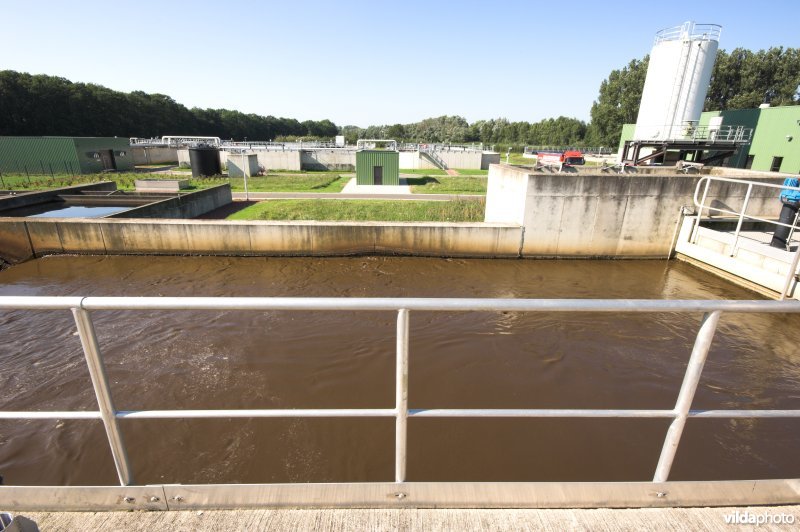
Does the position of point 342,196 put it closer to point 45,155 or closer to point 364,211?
point 364,211

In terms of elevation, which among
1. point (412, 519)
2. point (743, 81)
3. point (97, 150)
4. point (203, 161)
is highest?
point (743, 81)

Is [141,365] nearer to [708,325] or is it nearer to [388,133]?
[708,325]

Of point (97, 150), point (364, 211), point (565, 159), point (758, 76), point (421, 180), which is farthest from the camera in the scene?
point (758, 76)

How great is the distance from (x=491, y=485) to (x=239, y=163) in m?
32.1

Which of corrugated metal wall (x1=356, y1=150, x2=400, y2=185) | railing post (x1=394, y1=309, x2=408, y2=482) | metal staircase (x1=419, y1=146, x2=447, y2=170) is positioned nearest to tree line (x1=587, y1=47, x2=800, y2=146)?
metal staircase (x1=419, y1=146, x2=447, y2=170)

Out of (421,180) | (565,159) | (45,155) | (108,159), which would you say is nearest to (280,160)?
(108,159)

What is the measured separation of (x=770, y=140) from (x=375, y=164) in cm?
2667

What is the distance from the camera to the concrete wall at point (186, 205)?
44.6 feet

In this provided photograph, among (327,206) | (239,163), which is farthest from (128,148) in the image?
(327,206)

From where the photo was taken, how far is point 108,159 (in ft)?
107

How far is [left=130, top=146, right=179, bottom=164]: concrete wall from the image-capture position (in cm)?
3892

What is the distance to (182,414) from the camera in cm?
183

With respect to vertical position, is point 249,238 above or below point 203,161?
below

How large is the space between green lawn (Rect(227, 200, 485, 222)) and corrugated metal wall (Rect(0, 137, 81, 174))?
68.9 feet
